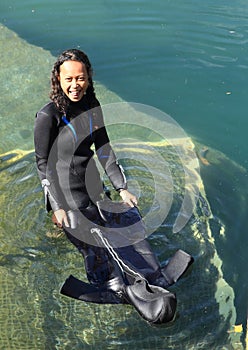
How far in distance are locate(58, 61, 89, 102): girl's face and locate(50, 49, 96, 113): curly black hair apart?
2cm

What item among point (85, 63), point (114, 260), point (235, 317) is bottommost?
point (235, 317)

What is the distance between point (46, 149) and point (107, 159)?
0.41 meters

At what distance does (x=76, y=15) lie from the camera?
6523 mm

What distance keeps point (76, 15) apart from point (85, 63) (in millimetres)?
3943

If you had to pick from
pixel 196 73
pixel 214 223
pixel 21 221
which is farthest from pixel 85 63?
pixel 196 73

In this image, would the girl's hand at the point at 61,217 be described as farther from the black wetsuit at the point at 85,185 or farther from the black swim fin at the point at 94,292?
the black swim fin at the point at 94,292

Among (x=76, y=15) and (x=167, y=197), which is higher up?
(x=76, y=15)

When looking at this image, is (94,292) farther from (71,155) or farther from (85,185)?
(71,155)

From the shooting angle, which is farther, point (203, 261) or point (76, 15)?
point (76, 15)

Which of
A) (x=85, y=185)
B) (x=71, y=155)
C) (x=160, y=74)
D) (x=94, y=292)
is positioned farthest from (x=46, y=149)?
(x=160, y=74)

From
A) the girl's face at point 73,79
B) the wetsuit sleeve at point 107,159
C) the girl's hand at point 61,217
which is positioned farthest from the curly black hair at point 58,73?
the girl's hand at point 61,217

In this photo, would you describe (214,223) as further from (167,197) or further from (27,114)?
(27,114)

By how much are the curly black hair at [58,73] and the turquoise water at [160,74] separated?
86 cm

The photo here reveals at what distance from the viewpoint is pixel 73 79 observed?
9.28 feet
